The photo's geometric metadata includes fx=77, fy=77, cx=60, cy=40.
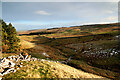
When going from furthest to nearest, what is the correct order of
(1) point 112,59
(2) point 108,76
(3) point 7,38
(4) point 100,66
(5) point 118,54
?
1. (3) point 7,38
2. (5) point 118,54
3. (1) point 112,59
4. (4) point 100,66
5. (2) point 108,76

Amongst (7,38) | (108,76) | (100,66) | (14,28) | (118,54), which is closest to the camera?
(108,76)

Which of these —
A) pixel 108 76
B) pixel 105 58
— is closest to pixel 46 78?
pixel 108 76

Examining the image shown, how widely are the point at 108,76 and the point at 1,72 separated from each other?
69.2ft

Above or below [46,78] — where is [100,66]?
below

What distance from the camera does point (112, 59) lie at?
24828 mm

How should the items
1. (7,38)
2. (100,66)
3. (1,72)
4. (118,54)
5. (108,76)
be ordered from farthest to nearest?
(7,38), (118,54), (100,66), (108,76), (1,72)

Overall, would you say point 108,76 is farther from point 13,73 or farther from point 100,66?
point 13,73

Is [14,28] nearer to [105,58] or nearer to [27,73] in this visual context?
[27,73]

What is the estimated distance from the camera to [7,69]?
10.2m

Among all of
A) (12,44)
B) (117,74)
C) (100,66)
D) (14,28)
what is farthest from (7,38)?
(117,74)

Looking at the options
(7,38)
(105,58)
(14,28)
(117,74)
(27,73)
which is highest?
(14,28)

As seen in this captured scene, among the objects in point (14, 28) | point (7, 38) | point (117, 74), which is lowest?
point (117, 74)

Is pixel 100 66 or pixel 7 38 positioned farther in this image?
pixel 7 38

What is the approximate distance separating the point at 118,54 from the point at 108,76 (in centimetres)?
1278
